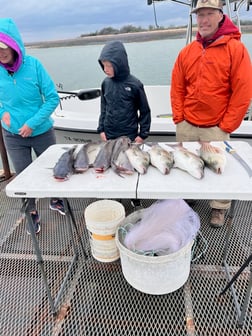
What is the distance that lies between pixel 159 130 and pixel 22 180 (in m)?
2.57

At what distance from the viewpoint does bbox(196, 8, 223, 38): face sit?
7.00 ft

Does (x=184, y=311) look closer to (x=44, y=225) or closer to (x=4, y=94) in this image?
(x=44, y=225)

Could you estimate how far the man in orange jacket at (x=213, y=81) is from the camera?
2.16 m

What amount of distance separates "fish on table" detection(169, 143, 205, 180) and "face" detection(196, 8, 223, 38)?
3.80ft

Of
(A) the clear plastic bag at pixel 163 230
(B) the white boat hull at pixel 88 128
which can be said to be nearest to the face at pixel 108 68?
(A) the clear plastic bag at pixel 163 230

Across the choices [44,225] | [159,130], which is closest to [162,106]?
[159,130]

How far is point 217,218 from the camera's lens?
2.41m

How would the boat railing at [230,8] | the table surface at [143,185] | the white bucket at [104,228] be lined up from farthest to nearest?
the boat railing at [230,8] < the white bucket at [104,228] < the table surface at [143,185]

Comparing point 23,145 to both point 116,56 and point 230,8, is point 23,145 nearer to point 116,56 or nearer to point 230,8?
point 116,56

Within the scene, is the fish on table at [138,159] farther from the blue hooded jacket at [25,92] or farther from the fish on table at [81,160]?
the blue hooded jacket at [25,92]

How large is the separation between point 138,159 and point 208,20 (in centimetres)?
138

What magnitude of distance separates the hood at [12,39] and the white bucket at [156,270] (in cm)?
152

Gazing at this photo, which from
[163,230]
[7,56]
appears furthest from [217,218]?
[7,56]

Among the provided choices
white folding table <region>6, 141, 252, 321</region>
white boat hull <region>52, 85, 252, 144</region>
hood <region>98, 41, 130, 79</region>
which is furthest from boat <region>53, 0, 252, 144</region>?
white folding table <region>6, 141, 252, 321</region>
